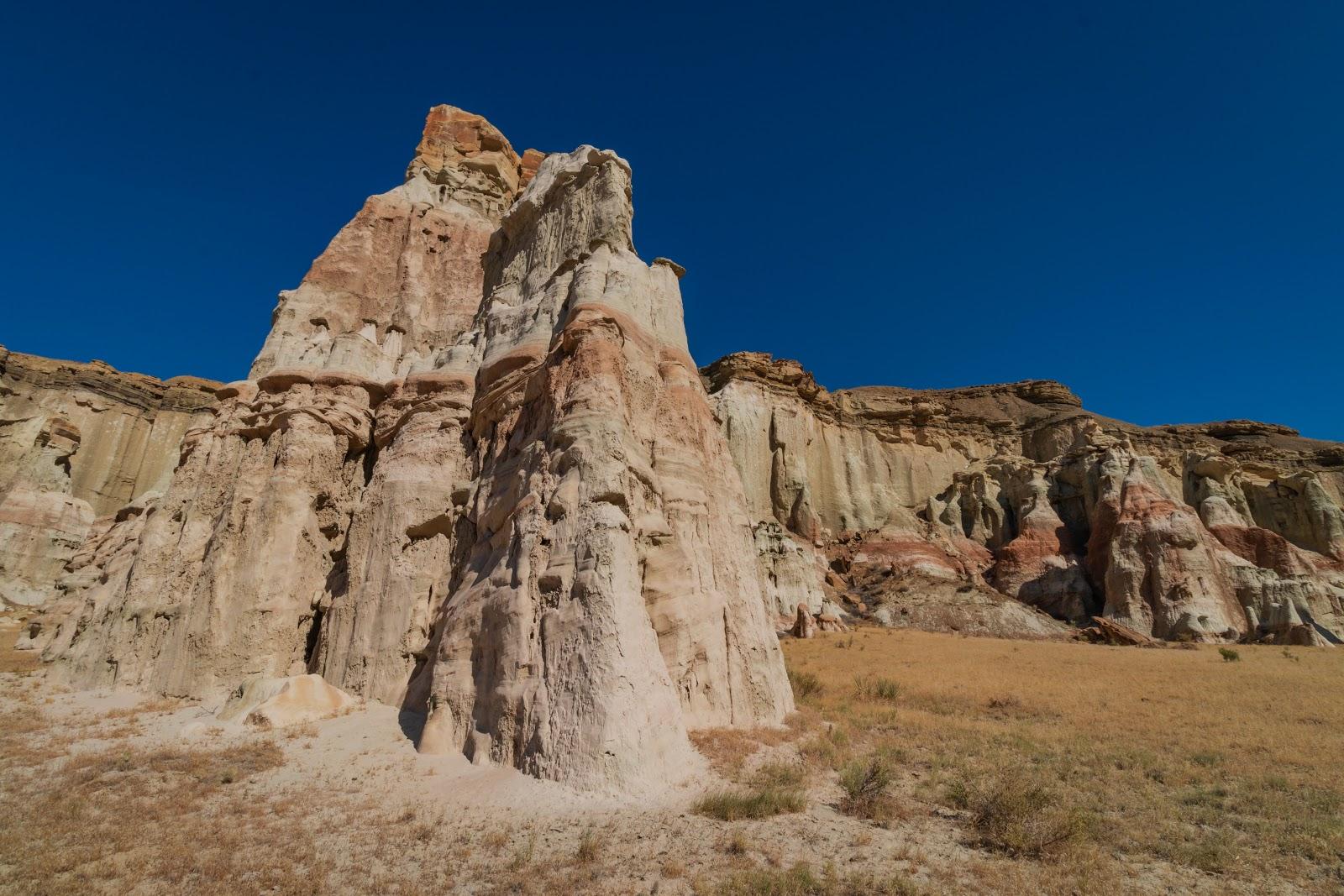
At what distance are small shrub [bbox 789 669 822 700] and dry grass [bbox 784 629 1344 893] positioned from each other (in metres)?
0.21

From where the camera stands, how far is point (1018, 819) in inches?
258

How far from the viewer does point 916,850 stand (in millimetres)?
6215

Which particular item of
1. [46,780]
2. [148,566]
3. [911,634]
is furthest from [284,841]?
[911,634]

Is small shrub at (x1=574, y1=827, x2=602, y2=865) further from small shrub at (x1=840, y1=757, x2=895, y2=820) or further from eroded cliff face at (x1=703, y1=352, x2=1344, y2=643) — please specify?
eroded cliff face at (x1=703, y1=352, x2=1344, y2=643)

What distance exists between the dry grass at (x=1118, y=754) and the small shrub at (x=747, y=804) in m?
1.83

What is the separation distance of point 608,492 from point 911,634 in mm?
25417

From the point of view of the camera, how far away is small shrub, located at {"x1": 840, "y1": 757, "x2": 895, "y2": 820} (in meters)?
7.15

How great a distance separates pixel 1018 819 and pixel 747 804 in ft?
8.99

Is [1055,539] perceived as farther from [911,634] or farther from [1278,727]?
[1278,727]

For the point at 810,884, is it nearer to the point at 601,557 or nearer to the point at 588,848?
the point at 588,848

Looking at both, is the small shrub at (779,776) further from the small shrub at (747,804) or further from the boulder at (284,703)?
the boulder at (284,703)

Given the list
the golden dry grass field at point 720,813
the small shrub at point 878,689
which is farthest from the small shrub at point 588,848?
the small shrub at point 878,689

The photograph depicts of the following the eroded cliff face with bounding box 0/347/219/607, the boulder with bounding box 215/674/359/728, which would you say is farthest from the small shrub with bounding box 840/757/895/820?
the eroded cliff face with bounding box 0/347/219/607

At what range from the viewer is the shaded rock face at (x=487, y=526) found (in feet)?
29.2
